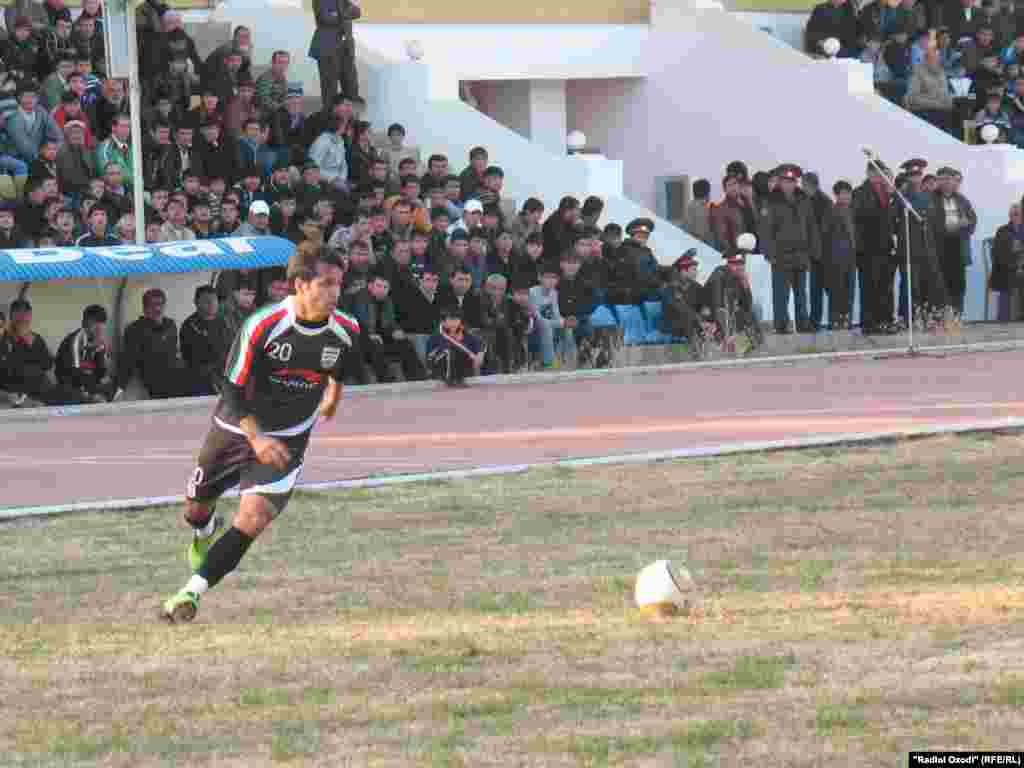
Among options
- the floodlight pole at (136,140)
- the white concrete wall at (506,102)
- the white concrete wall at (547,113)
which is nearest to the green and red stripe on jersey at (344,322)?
the floodlight pole at (136,140)

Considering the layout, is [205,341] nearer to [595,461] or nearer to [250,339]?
[595,461]

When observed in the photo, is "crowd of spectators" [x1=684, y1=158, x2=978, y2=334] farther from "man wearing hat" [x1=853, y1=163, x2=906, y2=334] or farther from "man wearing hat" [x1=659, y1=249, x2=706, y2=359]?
"man wearing hat" [x1=659, y1=249, x2=706, y2=359]

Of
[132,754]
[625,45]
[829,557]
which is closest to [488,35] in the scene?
[625,45]

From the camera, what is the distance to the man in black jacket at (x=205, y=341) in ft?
68.8

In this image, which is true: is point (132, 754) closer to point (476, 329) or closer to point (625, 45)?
point (476, 329)

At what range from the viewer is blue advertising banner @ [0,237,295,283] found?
20.1m

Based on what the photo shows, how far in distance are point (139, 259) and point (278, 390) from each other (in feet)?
32.0

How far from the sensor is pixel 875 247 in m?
26.8

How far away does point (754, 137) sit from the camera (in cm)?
3225

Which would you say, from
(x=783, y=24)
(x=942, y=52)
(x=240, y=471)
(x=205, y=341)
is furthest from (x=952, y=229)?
(x=240, y=471)

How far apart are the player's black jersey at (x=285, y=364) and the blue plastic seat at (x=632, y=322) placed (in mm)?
12852

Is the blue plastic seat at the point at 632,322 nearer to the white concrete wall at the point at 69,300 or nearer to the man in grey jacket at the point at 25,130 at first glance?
the white concrete wall at the point at 69,300

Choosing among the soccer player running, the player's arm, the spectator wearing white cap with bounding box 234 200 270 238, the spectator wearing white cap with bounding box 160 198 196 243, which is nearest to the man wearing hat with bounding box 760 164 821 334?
the spectator wearing white cap with bounding box 234 200 270 238

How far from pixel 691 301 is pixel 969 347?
3046mm
